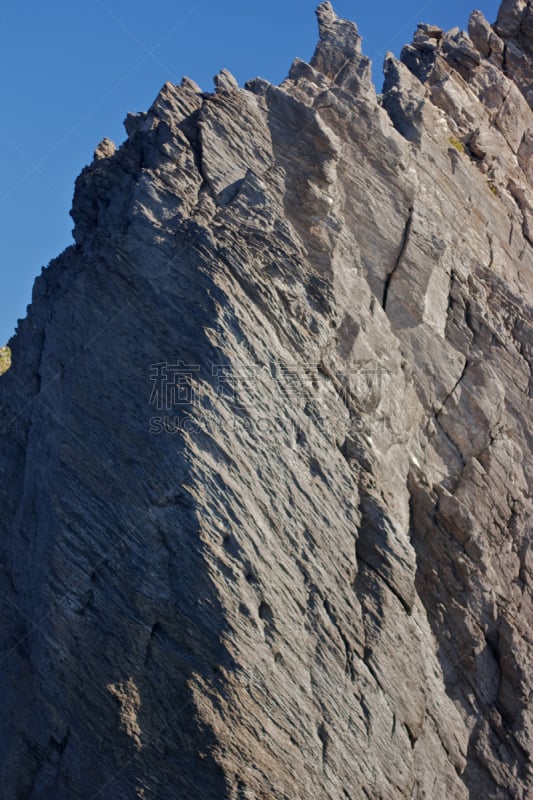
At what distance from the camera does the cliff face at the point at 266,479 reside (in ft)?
79.1

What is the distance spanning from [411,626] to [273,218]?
42.4 ft

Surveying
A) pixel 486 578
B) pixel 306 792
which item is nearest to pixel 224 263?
pixel 486 578

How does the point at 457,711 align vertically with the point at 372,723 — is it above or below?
above

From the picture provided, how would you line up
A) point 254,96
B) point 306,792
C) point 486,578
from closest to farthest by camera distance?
point 306,792 → point 486,578 → point 254,96

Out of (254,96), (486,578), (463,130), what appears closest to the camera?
(486,578)

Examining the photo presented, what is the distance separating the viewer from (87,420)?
26.6 metres

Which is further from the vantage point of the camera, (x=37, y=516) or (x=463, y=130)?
(x=463, y=130)

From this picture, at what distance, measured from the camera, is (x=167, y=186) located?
29547 millimetres

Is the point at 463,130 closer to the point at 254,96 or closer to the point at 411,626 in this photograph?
the point at 254,96

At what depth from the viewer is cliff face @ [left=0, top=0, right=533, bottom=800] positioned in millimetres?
24109

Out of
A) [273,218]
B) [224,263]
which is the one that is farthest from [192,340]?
[273,218]

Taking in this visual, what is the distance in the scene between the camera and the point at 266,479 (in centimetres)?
2561

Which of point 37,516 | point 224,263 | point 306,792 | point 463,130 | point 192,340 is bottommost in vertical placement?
point 306,792

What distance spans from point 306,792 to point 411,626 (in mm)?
5463
